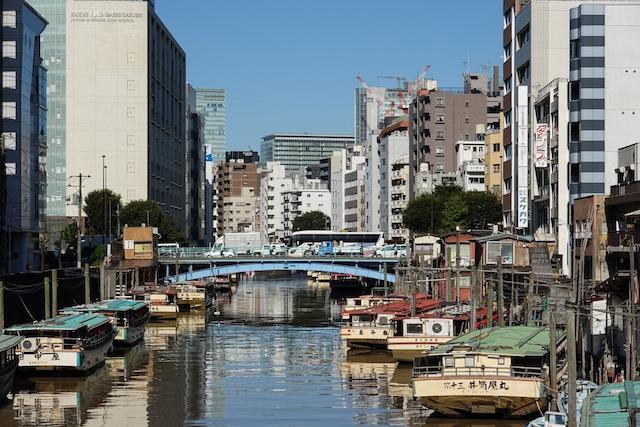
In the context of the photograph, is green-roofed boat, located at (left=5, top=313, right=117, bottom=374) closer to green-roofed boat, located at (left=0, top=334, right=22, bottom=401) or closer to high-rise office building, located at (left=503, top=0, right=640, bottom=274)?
green-roofed boat, located at (left=0, top=334, right=22, bottom=401)

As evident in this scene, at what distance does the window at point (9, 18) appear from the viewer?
448 feet

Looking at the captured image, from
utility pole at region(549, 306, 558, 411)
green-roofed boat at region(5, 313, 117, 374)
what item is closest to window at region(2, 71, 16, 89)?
green-roofed boat at region(5, 313, 117, 374)

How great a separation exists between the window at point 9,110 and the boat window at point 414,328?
67.8 meters

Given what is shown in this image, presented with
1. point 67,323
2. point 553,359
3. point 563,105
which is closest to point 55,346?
point 67,323

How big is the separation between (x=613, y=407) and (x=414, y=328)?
1620 inches

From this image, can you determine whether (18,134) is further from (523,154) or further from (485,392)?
(485,392)

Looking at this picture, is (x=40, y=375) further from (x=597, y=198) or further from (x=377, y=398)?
(x=597, y=198)

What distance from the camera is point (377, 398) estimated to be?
68.8m

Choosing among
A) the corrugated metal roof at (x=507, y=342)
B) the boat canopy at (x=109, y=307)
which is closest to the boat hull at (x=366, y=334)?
the boat canopy at (x=109, y=307)

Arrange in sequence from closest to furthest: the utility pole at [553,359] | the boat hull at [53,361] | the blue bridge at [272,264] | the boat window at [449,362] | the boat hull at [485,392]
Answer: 1. the utility pole at [553,359]
2. the boat hull at [485,392]
3. the boat window at [449,362]
4. the boat hull at [53,361]
5. the blue bridge at [272,264]

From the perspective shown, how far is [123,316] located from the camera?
331 ft

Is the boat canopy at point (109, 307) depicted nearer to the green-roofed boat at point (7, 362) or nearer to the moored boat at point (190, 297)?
the green-roofed boat at point (7, 362)

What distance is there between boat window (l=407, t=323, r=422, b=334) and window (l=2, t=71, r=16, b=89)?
2677 inches

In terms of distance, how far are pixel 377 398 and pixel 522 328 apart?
815 centimetres
